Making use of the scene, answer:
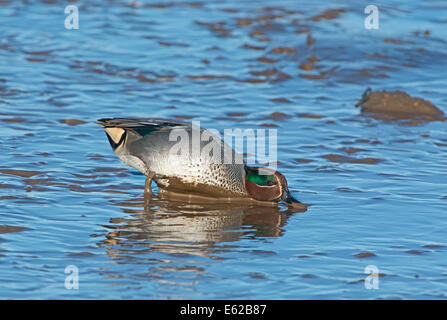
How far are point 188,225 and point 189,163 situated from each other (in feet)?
2.11

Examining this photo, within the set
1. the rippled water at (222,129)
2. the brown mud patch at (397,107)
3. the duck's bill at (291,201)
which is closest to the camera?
the rippled water at (222,129)

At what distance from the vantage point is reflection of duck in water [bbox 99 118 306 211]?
6.41 meters

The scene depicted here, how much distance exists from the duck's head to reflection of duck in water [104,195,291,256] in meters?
0.09

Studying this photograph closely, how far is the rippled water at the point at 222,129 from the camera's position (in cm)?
496

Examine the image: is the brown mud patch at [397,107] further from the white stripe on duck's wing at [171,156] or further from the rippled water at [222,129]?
the white stripe on duck's wing at [171,156]

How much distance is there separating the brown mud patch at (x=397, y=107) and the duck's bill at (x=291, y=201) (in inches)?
112

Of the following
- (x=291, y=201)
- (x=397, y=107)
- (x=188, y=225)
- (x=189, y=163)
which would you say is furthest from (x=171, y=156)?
(x=397, y=107)

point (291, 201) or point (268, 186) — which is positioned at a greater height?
point (268, 186)

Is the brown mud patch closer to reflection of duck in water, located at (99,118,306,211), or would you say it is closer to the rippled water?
the rippled water

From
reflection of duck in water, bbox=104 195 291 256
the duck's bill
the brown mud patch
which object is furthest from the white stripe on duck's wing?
the brown mud patch

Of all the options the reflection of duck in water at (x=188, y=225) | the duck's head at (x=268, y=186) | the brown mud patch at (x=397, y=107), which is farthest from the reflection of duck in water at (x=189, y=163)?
the brown mud patch at (x=397, y=107)

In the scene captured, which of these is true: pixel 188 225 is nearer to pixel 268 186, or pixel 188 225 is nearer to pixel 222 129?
pixel 268 186

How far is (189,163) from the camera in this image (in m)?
6.41
